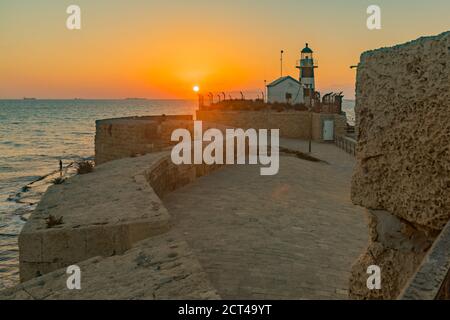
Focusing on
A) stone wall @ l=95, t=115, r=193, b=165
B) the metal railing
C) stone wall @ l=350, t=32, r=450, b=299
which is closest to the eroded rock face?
stone wall @ l=350, t=32, r=450, b=299

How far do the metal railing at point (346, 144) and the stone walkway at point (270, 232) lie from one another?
34.4 ft

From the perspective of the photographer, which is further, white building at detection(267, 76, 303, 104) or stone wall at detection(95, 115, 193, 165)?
white building at detection(267, 76, 303, 104)

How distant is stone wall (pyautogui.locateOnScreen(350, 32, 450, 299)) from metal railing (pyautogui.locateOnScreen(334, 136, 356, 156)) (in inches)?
857

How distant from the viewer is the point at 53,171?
3344 cm

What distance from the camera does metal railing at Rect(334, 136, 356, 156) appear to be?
78.6ft

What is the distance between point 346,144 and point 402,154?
24.4 metres

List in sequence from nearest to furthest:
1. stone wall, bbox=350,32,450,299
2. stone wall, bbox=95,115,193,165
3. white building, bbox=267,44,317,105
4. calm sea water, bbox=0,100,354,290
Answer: stone wall, bbox=350,32,450,299 < calm sea water, bbox=0,100,354,290 < stone wall, bbox=95,115,193,165 < white building, bbox=267,44,317,105

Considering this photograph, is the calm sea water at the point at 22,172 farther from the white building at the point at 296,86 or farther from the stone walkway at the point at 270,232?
the white building at the point at 296,86

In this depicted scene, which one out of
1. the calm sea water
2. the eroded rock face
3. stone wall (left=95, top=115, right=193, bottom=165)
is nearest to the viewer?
the eroded rock face

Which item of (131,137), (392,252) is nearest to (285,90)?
(131,137)

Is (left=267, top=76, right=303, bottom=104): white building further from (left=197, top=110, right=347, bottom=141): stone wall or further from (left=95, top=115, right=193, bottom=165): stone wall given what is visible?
(left=95, top=115, right=193, bottom=165): stone wall

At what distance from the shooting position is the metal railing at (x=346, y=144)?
78.6 feet

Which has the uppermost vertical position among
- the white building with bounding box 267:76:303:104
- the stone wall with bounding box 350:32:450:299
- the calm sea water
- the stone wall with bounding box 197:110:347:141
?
the white building with bounding box 267:76:303:104
